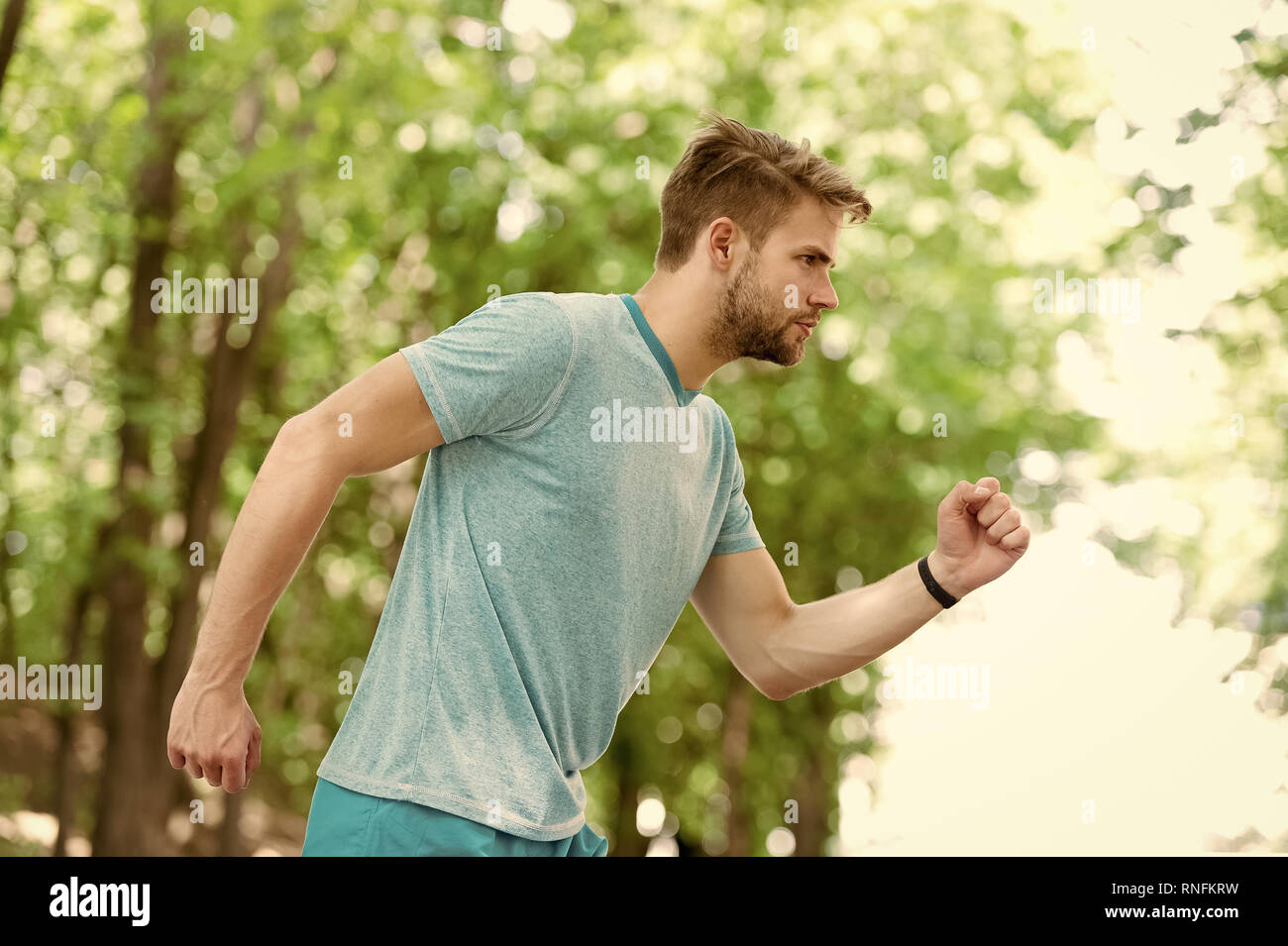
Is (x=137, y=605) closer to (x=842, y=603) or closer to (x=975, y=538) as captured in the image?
(x=842, y=603)

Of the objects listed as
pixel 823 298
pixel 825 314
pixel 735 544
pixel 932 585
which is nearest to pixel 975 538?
pixel 932 585

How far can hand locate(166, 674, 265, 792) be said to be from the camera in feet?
7.84

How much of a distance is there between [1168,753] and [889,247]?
587 cm

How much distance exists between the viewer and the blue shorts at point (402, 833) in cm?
241

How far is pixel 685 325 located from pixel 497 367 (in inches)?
21.5

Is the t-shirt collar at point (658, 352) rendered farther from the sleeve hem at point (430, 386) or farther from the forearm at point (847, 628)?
the forearm at point (847, 628)

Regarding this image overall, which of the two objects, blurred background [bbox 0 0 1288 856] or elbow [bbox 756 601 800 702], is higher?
blurred background [bbox 0 0 1288 856]

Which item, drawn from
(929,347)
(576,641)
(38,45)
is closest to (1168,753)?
(929,347)

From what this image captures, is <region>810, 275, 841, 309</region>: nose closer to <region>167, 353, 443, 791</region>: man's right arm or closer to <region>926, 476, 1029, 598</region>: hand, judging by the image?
<region>926, 476, 1029, 598</region>: hand

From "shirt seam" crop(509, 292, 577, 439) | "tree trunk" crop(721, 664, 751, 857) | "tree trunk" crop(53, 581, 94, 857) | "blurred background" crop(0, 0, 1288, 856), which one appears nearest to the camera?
"shirt seam" crop(509, 292, 577, 439)

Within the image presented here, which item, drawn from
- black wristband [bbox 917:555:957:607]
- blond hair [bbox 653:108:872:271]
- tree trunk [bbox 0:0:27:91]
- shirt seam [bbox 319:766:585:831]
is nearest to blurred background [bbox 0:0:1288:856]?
tree trunk [bbox 0:0:27:91]

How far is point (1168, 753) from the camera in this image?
12141mm

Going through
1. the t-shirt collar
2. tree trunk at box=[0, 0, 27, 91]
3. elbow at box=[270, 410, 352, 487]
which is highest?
tree trunk at box=[0, 0, 27, 91]

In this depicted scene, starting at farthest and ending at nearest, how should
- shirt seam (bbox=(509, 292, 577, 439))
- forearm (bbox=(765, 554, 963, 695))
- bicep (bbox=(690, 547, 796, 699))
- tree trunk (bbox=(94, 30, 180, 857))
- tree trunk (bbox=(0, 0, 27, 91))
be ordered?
1. tree trunk (bbox=(94, 30, 180, 857))
2. tree trunk (bbox=(0, 0, 27, 91))
3. bicep (bbox=(690, 547, 796, 699))
4. forearm (bbox=(765, 554, 963, 695))
5. shirt seam (bbox=(509, 292, 577, 439))
